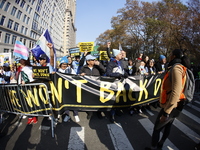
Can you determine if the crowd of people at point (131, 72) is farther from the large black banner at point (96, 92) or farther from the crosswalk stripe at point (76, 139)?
the crosswalk stripe at point (76, 139)

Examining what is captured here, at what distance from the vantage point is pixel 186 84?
235 centimetres

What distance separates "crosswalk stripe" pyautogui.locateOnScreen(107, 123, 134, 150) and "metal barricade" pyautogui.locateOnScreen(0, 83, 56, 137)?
4.95 ft

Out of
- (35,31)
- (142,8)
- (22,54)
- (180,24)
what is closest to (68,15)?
(35,31)

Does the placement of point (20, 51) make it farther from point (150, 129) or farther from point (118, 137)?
point (150, 129)

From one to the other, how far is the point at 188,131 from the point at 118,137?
6.32 ft

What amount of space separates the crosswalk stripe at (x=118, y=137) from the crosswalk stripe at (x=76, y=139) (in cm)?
72

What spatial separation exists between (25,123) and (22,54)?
3377 mm

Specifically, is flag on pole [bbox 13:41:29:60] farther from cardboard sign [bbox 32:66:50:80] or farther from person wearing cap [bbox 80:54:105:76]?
cardboard sign [bbox 32:66:50:80]

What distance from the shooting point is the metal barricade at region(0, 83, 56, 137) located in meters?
3.32

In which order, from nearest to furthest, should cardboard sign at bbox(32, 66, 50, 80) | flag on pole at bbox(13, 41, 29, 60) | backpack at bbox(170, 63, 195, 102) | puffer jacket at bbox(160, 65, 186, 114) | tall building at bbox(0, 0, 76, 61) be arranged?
puffer jacket at bbox(160, 65, 186, 114) → backpack at bbox(170, 63, 195, 102) → cardboard sign at bbox(32, 66, 50, 80) → flag on pole at bbox(13, 41, 29, 60) → tall building at bbox(0, 0, 76, 61)

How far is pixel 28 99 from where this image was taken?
3.42 m

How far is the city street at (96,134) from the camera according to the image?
9.41ft

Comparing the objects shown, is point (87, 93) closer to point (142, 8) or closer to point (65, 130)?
point (65, 130)

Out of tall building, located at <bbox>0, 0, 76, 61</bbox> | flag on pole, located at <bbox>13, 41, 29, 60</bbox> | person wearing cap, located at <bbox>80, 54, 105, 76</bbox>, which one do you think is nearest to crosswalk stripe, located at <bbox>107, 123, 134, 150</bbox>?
person wearing cap, located at <bbox>80, 54, 105, 76</bbox>
